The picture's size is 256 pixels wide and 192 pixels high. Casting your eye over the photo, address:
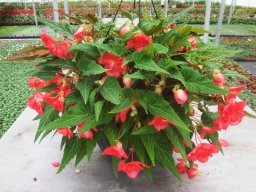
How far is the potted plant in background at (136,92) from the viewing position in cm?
86

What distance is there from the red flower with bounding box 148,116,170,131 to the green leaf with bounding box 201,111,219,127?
15cm

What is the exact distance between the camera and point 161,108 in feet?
2.74

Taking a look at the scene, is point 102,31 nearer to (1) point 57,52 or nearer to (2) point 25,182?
(1) point 57,52

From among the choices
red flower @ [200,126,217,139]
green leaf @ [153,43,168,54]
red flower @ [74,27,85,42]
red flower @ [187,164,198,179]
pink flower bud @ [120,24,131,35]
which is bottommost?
red flower @ [187,164,198,179]

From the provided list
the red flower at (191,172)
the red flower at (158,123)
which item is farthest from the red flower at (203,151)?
the red flower at (191,172)

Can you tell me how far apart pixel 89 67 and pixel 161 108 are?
25 centimetres

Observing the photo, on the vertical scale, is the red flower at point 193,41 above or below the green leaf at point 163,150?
above

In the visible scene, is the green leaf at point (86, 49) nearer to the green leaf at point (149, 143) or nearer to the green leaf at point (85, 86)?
the green leaf at point (85, 86)

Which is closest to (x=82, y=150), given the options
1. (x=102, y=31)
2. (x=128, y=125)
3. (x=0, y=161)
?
(x=128, y=125)

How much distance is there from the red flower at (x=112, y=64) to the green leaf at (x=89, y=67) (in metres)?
0.04

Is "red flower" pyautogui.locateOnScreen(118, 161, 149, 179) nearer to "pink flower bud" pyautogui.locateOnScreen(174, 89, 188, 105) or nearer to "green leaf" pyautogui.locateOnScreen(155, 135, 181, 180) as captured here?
"green leaf" pyautogui.locateOnScreen(155, 135, 181, 180)

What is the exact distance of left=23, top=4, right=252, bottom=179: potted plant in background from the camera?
2.81 feet

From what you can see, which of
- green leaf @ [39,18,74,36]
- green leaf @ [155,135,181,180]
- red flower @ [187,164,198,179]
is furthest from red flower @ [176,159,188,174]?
green leaf @ [39,18,74,36]

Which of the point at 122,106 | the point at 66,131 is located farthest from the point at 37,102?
the point at 122,106
